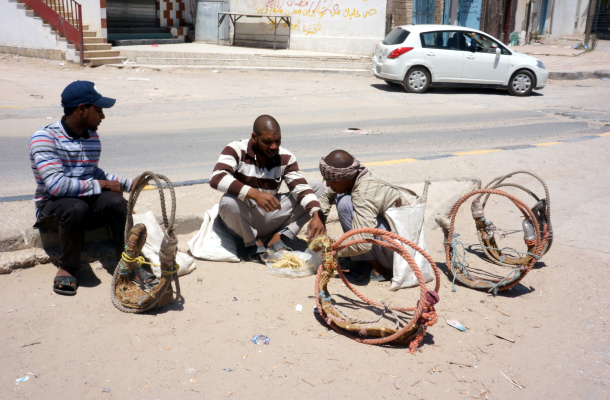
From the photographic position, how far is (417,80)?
12.9 meters

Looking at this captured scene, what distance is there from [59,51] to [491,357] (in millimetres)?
15317

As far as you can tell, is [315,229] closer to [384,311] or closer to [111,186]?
[384,311]

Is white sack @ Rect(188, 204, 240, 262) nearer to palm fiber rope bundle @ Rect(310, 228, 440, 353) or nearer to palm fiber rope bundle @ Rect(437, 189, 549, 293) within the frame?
palm fiber rope bundle @ Rect(310, 228, 440, 353)

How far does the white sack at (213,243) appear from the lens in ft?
12.7

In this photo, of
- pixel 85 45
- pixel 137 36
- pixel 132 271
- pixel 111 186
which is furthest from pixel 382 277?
pixel 137 36

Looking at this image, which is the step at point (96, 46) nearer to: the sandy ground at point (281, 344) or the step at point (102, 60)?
the step at point (102, 60)

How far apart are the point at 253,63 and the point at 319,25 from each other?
392cm

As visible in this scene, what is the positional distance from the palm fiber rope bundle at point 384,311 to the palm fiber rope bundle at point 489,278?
2.33 ft

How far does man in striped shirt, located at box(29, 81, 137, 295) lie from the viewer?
3.17 m

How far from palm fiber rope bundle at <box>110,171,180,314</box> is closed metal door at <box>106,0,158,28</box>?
55.8ft

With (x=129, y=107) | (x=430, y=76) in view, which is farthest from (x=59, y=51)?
(x=430, y=76)

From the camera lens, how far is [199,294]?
11.1 feet

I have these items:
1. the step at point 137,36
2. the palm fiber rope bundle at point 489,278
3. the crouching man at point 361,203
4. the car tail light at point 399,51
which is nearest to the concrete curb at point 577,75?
the car tail light at point 399,51

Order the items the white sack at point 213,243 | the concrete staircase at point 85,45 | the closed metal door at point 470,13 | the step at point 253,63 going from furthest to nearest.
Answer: the closed metal door at point 470,13 < the step at point 253,63 < the concrete staircase at point 85,45 < the white sack at point 213,243
